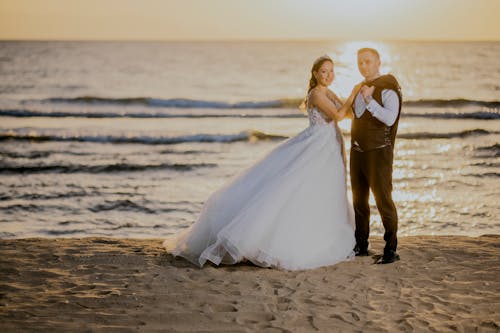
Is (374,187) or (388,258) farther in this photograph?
(388,258)

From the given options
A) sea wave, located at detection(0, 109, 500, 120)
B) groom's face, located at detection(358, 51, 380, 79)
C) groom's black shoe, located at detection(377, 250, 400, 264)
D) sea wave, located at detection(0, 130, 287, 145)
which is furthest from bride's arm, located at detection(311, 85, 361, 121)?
sea wave, located at detection(0, 109, 500, 120)

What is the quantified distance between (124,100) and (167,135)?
11.0m

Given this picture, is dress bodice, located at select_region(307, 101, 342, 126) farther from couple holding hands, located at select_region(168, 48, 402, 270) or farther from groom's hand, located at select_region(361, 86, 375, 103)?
groom's hand, located at select_region(361, 86, 375, 103)

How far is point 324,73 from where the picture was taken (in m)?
6.25

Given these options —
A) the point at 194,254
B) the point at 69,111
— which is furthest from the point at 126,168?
the point at 69,111

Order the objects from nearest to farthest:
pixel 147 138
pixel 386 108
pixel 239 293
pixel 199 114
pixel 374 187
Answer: pixel 239 293, pixel 386 108, pixel 374 187, pixel 147 138, pixel 199 114

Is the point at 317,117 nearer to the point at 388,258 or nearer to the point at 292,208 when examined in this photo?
the point at 292,208

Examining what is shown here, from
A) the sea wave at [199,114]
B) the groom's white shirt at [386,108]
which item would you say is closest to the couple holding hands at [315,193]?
the groom's white shirt at [386,108]

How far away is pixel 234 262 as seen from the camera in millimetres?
6051

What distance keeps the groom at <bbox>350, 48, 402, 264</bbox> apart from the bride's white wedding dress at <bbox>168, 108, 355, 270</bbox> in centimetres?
17

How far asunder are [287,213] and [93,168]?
9.66 metres

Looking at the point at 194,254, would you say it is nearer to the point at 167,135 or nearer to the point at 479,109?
the point at 167,135

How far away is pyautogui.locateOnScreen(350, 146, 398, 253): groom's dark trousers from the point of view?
613 cm

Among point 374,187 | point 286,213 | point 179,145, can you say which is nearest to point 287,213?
point 286,213
